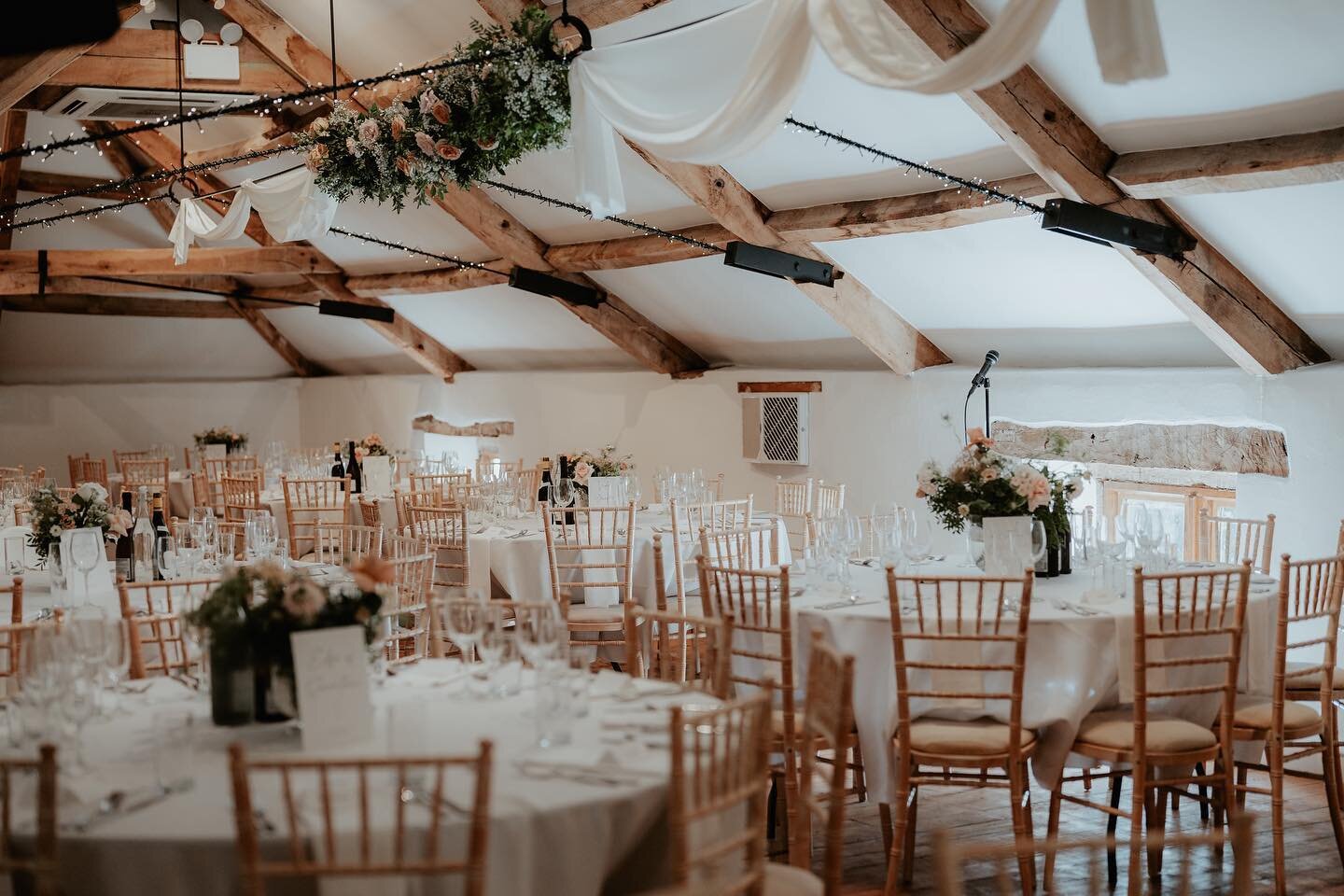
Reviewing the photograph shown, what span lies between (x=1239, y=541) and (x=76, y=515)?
514cm

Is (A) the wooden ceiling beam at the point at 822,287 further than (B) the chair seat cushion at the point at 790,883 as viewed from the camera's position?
Yes

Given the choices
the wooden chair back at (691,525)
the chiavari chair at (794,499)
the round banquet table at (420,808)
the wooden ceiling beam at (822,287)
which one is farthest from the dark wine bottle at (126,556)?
the chiavari chair at (794,499)

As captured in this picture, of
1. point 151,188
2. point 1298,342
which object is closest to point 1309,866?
point 1298,342

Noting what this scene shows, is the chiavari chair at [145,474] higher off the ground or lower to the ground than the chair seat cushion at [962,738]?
higher

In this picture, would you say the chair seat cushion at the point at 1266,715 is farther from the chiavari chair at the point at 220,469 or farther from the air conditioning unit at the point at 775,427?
the chiavari chair at the point at 220,469

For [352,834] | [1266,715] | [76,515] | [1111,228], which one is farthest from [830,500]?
[352,834]

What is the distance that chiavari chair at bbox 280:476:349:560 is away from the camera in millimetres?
8492

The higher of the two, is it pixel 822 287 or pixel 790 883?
pixel 822 287

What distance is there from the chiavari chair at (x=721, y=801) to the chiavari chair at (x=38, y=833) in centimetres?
111

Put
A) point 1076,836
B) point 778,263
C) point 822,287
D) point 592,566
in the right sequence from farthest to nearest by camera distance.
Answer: point 822,287
point 778,263
point 592,566
point 1076,836

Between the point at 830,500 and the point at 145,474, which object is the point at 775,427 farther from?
the point at 145,474

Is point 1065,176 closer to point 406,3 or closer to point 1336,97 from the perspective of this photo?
point 1336,97

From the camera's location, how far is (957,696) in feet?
12.8

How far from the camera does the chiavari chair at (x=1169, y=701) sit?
12.7 feet
